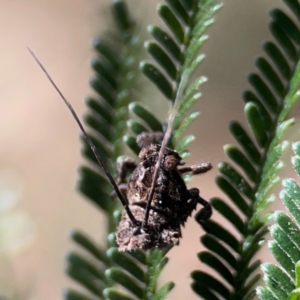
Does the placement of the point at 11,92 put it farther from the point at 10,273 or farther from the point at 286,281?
the point at 286,281

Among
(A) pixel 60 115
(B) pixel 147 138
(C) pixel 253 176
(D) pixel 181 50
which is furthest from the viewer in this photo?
(A) pixel 60 115

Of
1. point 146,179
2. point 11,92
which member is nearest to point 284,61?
point 146,179

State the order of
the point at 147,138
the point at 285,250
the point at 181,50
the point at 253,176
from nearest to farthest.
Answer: the point at 285,250
the point at 253,176
the point at 181,50
the point at 147,138

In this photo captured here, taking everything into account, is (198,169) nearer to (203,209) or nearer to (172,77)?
(203,209)

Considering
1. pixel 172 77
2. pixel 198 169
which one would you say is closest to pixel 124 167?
pixel 198 169

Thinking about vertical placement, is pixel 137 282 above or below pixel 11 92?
below

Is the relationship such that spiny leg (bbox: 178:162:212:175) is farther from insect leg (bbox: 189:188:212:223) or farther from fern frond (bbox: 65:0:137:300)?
fern frond (bbox: 65:0:137:300)
